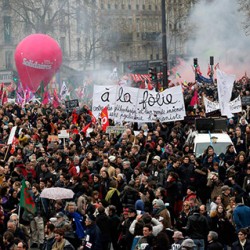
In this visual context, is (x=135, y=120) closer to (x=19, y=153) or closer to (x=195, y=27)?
(x=19, y=153)

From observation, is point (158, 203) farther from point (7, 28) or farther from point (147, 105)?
point (7, 28)

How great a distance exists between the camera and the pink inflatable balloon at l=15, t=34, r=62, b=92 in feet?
200

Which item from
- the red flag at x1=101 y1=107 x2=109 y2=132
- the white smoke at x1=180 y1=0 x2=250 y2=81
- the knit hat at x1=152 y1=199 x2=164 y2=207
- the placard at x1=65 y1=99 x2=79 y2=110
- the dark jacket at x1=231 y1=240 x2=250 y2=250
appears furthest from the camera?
the white smoke at x1=180 y1=0 x2=250 y2=81

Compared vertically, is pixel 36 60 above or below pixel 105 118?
above

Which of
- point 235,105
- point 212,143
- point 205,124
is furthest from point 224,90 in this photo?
point 212,143

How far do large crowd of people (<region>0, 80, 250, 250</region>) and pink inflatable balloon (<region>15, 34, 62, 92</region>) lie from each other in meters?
30.2

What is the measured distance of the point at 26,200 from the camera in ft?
66.8

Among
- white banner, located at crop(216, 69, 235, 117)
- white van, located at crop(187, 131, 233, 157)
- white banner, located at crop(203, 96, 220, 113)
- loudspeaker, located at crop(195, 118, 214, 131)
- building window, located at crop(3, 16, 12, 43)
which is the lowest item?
white van, located at crop(187, 131, 233, 157)

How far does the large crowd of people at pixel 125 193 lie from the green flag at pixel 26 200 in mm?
52

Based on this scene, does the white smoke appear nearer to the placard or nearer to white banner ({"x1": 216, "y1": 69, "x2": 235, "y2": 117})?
the placard

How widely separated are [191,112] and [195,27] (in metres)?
40.1

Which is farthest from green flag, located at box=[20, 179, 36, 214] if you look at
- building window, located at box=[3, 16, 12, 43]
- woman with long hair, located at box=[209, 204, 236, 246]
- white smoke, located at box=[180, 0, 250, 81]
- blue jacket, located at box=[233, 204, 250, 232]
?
building window, located at box=[3, 16, 12, 43]

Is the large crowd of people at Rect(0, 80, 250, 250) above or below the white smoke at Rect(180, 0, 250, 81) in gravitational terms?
below

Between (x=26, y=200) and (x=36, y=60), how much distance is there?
41.4 meters
